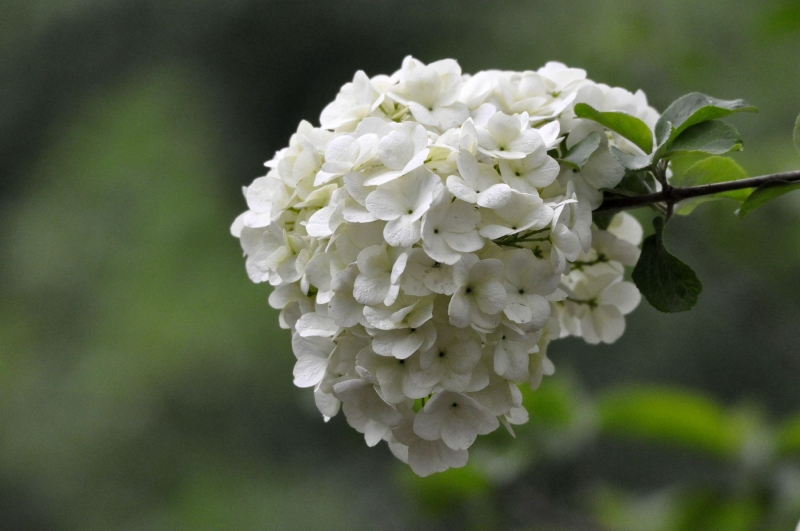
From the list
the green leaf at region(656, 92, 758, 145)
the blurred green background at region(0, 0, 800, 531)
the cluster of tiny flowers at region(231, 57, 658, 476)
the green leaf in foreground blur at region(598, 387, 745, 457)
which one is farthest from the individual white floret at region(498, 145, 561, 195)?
the blurred green background at region(0, 0, 800, 531)

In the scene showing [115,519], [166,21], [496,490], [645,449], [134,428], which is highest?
[166,21]

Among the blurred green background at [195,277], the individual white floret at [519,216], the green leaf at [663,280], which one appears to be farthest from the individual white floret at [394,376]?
the blurred green background at [195,277]

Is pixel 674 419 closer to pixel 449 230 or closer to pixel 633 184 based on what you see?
pixel 633 184

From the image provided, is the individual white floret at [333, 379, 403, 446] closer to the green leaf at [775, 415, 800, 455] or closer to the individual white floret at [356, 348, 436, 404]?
the individual white floret at [356, 348, 436, 404]

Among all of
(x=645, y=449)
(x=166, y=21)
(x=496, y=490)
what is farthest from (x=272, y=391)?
(x=496, y=490)

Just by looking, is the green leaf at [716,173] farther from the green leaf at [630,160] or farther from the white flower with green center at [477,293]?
the white flower with green center at [477,293]

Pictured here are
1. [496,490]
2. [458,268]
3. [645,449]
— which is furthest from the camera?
[645,449]

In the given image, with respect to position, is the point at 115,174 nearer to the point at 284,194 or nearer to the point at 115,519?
the point at 115,519
